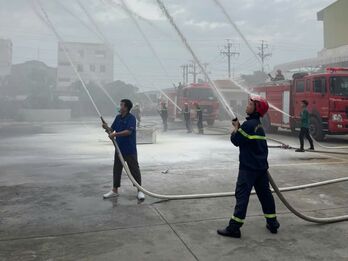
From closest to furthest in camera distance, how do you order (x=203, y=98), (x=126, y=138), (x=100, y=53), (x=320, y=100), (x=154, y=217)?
(x=154, y=217)
(x=126, y=138)
(x=320, y=100)
(x=203, y=98)
(x=100, y=53)

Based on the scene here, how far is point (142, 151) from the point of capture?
36.1 ft

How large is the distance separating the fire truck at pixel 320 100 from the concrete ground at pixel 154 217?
4.97 metres

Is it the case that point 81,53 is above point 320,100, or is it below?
above

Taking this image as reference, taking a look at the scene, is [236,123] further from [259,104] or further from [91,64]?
[91,64]

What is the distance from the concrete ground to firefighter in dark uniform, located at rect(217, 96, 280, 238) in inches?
6.7

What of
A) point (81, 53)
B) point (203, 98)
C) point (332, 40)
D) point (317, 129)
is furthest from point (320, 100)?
point (81, 53)

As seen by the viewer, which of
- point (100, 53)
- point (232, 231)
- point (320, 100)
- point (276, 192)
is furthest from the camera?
point (100, 53)

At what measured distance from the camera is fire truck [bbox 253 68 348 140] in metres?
12.7

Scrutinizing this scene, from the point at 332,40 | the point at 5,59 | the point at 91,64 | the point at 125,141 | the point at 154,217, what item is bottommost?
the point at 154,217

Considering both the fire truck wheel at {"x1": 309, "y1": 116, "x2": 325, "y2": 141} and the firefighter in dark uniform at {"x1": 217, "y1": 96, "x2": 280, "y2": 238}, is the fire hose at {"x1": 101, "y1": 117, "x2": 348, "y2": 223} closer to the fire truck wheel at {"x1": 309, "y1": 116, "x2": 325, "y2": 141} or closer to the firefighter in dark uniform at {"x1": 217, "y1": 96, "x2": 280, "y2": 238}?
the firefighter in dark uniform at {"x1": 217, "y1": 96, "x2": 280, "y2": 238}

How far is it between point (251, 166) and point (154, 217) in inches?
56.1

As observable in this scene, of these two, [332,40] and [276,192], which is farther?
[332,40]

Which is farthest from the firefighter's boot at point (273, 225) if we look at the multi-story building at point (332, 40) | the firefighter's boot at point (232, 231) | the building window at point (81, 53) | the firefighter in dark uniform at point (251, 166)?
the building window at point (81, 53)

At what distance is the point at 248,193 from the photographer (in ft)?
12.9
